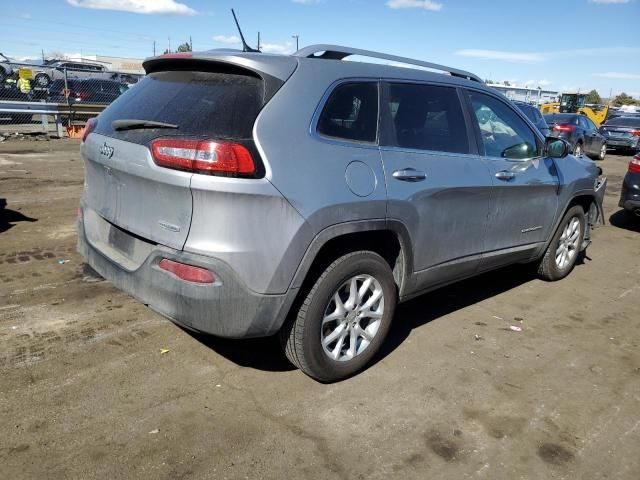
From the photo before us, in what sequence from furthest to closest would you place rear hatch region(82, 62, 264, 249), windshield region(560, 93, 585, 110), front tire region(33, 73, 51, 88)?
windshield region(560, 93, 585, 110) → front tire region(33, 73, 51, 88) → rear hatch region(82, 62, 264, 249)

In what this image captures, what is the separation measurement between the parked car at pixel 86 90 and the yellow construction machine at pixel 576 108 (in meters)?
22.2

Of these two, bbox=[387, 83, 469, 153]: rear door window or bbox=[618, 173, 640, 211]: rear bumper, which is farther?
bbox=[618, 173, 640, 211]: rear bumper

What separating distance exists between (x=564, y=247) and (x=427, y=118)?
2.66 m

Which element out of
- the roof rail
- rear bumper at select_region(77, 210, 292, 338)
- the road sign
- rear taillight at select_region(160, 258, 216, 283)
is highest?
the road sign

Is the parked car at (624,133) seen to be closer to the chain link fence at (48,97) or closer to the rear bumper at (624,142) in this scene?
the rear bumper at (624,142)

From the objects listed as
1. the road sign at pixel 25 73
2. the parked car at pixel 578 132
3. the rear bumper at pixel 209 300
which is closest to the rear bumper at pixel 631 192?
the rear bumper at pixel 209 300

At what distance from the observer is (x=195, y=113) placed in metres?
2.82

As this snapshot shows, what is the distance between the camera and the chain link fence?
1438 centimetres

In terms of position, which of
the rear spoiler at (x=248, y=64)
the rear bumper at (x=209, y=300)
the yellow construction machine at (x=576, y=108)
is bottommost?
the rear bumper at (x=209, y=300)

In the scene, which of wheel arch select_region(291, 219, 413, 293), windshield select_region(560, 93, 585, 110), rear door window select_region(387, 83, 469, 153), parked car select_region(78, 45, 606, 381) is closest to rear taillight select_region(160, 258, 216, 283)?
parked car select_region(78, 45, 606, 381)

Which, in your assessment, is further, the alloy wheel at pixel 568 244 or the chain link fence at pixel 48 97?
the chain link fence at pixel 48 97

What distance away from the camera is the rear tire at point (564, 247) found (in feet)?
17.1

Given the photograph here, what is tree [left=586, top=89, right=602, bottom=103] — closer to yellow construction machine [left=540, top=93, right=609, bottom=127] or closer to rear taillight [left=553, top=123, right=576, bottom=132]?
yellow construction machine [left=540, top=93, right=609, bottom=127]

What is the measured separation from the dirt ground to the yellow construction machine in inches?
1098
